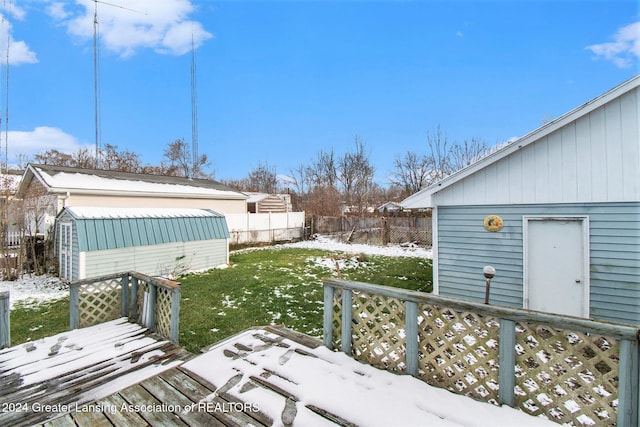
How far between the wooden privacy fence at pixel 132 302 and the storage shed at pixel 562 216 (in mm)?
5245

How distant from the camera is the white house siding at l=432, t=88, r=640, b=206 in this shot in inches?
166

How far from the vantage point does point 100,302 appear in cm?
461

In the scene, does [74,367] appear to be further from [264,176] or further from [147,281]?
[264,176]

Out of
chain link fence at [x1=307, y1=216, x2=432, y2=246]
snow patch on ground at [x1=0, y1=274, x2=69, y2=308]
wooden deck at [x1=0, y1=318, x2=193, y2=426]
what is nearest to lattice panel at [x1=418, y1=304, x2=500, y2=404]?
wooden deck at [x1=0, y1=318, x2=193, y2=426]

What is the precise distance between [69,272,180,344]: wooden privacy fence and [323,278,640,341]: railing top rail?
2.55 meters

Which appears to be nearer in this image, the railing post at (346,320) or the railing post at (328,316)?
the railing post at (346,320)

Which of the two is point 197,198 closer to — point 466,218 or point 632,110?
point 466,218

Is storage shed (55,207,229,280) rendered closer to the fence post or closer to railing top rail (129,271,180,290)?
the fence post

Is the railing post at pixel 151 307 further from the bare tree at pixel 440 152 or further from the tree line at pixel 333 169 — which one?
the bare tree at pixel 440 152

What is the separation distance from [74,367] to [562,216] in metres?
7.12

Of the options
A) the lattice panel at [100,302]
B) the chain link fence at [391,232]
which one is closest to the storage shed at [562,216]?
the lattice panel at [100,302]

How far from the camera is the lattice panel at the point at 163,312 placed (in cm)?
387

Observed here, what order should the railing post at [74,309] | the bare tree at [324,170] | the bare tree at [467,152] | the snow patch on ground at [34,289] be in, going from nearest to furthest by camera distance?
1. the railing post at [74,309]
2. the snow patch on ground at [34,289]
3. the bare tree at [467,152]
4. the bare tree at [324,170]

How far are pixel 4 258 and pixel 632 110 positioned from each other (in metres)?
14.8
